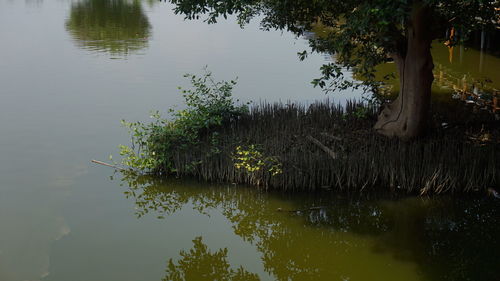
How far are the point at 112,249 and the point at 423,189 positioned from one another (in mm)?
4181

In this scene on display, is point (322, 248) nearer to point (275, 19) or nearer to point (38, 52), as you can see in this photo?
point (275, 19)

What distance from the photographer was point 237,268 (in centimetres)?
635

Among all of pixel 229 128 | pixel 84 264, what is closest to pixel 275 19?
pixel 229 128

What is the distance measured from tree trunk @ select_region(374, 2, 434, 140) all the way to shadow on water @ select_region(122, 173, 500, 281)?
1.36 metres

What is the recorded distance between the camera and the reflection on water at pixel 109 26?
19797 mm

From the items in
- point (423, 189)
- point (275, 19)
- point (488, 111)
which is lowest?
point (423, 189)

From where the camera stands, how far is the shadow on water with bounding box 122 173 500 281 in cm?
618

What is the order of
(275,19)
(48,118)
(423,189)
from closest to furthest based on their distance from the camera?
(423,189)
(275,19)
(48,118)

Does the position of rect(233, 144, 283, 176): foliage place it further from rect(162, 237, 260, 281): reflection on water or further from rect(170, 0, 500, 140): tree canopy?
rect(162, 237, 260, 281): reflection on water

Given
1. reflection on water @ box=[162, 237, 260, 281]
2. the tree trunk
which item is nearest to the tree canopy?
the tree trunk

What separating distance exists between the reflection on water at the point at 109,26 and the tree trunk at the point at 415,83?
11574mm

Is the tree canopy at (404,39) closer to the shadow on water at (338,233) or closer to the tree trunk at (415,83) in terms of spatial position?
the tree trunk at (415,83)

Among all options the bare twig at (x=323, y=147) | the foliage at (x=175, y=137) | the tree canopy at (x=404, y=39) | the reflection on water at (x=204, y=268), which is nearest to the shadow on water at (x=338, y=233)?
the reflection on water at (x=204, y=268)

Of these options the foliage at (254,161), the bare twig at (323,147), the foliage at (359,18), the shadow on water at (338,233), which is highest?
the foliage at (359,18)
